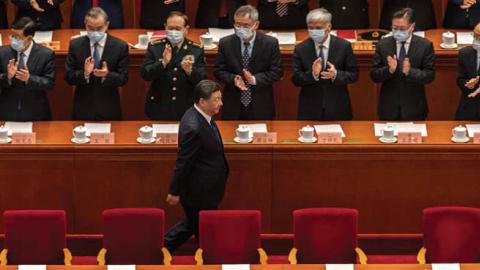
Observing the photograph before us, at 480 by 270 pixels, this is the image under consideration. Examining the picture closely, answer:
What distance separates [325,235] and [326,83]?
6.44 feet

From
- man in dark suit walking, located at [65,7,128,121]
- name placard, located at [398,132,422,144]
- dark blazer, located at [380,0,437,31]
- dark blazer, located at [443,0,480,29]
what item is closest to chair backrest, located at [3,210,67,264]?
man in dark suit walking, located at [65,7,128,121]

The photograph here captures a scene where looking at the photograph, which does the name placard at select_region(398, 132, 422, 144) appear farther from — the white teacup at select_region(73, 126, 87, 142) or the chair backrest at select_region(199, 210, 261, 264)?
the white teacup at select_region(73, 126, 87, 142)

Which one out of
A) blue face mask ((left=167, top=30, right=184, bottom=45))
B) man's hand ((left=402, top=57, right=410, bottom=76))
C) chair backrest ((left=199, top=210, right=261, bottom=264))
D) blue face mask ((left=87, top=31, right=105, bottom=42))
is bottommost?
chair backrest ((left=199, top=210, right=261, bottom=264))

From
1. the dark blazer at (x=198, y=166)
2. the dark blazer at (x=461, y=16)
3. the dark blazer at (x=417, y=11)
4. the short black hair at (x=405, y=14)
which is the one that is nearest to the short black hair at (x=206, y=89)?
the dark blazer at (x=198, y=166)

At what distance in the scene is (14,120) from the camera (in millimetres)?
9602

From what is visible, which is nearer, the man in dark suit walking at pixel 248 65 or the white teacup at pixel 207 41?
the man in dark suit walking at pixel 248 65

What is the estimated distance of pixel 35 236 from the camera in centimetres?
805

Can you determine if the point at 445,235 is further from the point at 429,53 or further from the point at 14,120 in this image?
the point at 14,120

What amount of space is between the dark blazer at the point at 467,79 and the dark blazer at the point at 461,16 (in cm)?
147

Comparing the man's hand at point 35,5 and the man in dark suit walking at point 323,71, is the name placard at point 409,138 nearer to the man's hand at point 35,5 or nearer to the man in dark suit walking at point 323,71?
the man in dark suit walking at point 323,71

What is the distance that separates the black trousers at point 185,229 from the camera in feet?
28.4

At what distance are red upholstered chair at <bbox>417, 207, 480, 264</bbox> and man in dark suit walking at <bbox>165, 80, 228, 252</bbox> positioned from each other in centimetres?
152

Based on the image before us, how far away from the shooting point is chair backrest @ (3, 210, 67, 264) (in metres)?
8.00

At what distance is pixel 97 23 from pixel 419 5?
3251 millimetres
